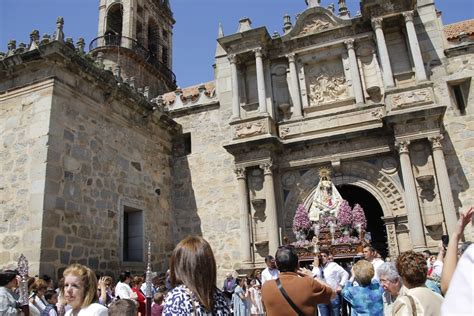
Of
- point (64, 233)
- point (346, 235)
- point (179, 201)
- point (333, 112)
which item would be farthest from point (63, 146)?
point (333, 112)

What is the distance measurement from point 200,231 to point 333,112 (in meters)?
5.98

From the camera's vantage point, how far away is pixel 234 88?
13.9 meters

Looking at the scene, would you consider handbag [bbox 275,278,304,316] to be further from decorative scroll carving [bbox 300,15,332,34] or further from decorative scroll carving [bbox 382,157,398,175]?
decorative scroll carving [bbox 300,15,332,34]

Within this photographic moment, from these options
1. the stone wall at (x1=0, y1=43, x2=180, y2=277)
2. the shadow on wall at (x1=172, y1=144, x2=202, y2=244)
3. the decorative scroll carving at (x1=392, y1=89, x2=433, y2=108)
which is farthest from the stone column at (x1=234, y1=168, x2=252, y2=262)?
the decorative scroll carving at (x1=392, y1=89, x2=433, y2=108)

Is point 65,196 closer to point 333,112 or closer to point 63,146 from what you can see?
point 63,146

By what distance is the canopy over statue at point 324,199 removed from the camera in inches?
446

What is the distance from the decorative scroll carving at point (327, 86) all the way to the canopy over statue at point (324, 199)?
2858mm

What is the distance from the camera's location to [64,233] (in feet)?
29.8

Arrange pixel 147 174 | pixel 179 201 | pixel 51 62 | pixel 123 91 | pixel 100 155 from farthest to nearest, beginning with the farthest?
pixel 179 201
pixel 147 174
pixel 123 91
pixel 100 155
pixel 51 62

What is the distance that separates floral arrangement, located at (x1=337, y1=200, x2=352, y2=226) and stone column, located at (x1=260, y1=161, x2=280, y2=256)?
6.73 feet

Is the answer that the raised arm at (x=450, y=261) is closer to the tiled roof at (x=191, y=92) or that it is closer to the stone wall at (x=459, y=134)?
the stone wall at (x=459, y=134)

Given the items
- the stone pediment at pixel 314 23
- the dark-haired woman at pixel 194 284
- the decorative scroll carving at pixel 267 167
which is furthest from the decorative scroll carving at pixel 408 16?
the dark-haired woman at pixel 194 284

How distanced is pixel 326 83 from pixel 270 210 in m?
4.90

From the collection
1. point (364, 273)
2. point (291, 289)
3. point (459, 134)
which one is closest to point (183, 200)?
point (459, 134)
